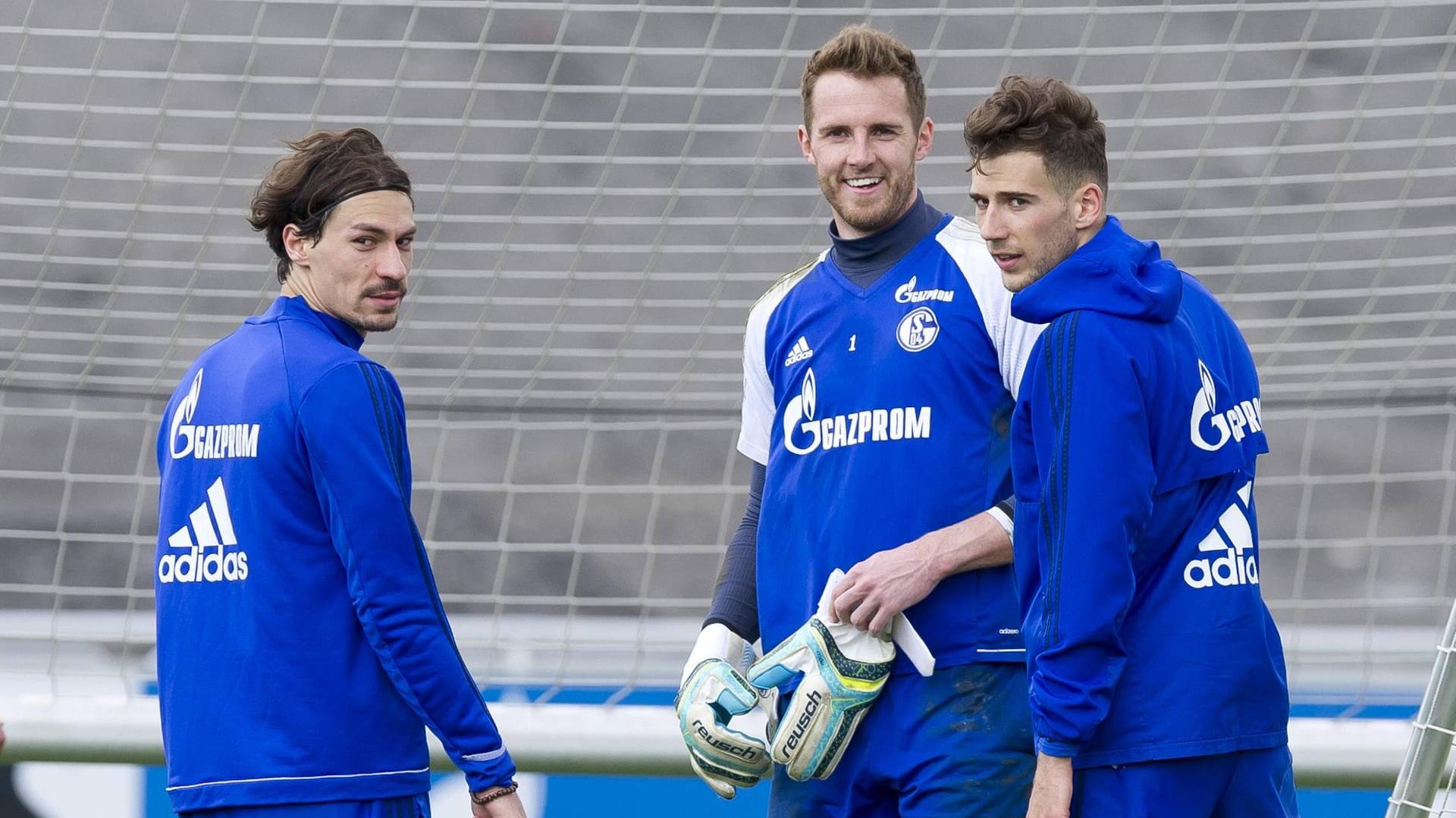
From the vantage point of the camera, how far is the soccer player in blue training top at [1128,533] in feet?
6.03

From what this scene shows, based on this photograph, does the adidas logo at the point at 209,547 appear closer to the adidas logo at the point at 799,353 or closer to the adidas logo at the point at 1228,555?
the adidas logo at the point at 799,353

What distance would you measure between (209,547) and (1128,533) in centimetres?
114

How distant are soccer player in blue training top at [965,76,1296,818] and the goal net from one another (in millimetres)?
1666

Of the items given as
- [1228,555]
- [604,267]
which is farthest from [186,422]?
[604,267]

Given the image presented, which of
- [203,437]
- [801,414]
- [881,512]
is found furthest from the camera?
[801,414]

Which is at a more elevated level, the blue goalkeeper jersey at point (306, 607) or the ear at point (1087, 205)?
the ear at point (1087, 205)

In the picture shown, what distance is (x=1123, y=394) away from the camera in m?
1.85

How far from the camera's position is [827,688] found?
7.21 feet

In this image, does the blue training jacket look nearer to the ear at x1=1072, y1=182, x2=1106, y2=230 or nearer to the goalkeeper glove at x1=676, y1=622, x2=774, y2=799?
the ear at x1=1072, y1=182, x2=1106, y2=230

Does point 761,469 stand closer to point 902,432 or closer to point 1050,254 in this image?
point 902,432

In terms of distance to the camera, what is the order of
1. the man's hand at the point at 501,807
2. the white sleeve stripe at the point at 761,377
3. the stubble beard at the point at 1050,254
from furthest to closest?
the white sleeve stripe at the point at 761,377, the man's hand at the point at 501,807, the stubble beard at the point at 1050,254

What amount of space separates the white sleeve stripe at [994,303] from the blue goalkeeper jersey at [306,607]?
2.71 ft

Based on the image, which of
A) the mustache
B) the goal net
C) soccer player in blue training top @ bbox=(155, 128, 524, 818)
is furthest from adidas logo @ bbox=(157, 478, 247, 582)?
the goal net

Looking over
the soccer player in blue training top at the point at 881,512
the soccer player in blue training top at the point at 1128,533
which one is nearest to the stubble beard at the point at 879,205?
the soccer player in blue training top at the point at 881,512
